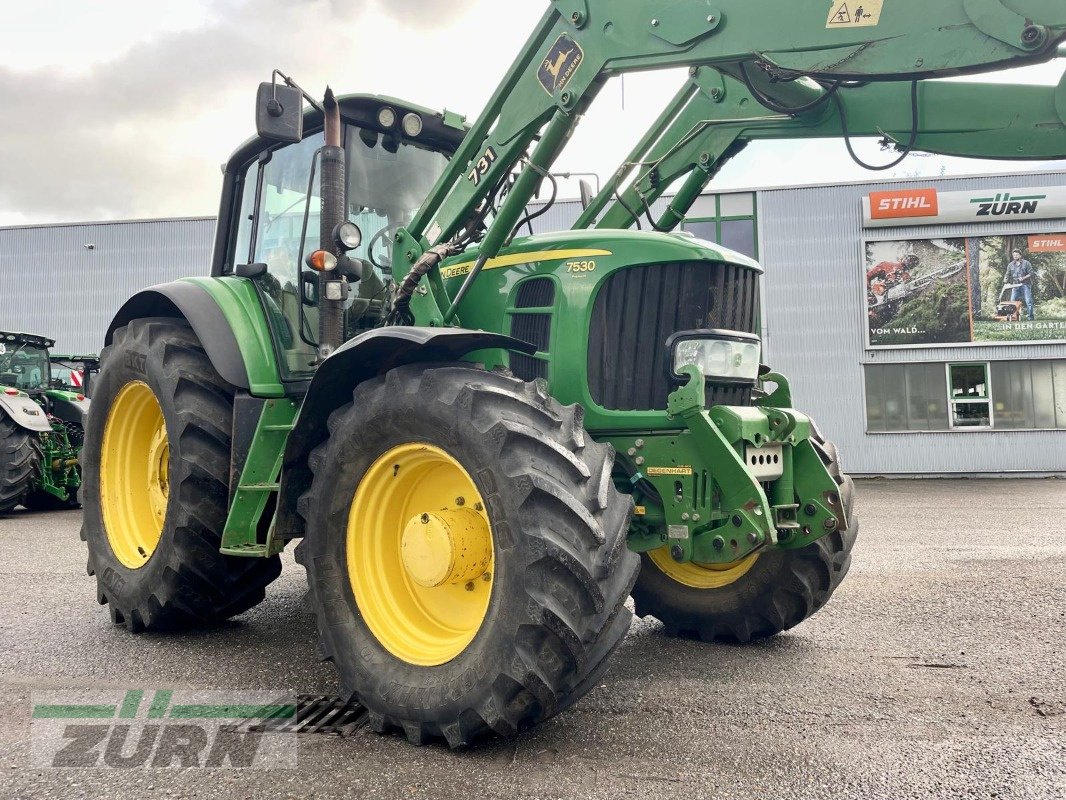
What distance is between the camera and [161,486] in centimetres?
537

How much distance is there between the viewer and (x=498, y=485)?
3.13m

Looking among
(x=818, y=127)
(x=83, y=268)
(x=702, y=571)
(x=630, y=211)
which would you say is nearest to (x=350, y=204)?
(x=630, y=211)

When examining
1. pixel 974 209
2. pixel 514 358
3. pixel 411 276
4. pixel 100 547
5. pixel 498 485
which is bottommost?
pixel 100 547

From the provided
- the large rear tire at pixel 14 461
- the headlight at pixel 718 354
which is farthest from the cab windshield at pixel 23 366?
the headlight at pixel 718 354

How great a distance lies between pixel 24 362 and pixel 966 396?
19645 millimetres

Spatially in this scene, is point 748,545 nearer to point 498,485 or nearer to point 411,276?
point 498,485

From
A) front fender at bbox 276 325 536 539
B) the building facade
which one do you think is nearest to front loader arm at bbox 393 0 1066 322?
front fender at bbox 276 325 536 539

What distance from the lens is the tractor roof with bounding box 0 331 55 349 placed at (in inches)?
541

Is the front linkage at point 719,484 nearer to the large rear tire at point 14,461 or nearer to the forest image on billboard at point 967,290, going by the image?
the large rear tire at point 14,461

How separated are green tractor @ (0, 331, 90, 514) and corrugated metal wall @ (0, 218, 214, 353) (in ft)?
33.3

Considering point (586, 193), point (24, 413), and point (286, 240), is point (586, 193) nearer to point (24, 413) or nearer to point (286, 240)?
point (286, 240)

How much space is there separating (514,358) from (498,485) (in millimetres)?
1152

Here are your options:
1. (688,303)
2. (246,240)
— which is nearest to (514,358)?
(688,303)

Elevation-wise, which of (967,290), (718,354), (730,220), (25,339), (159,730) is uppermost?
(730,220)
